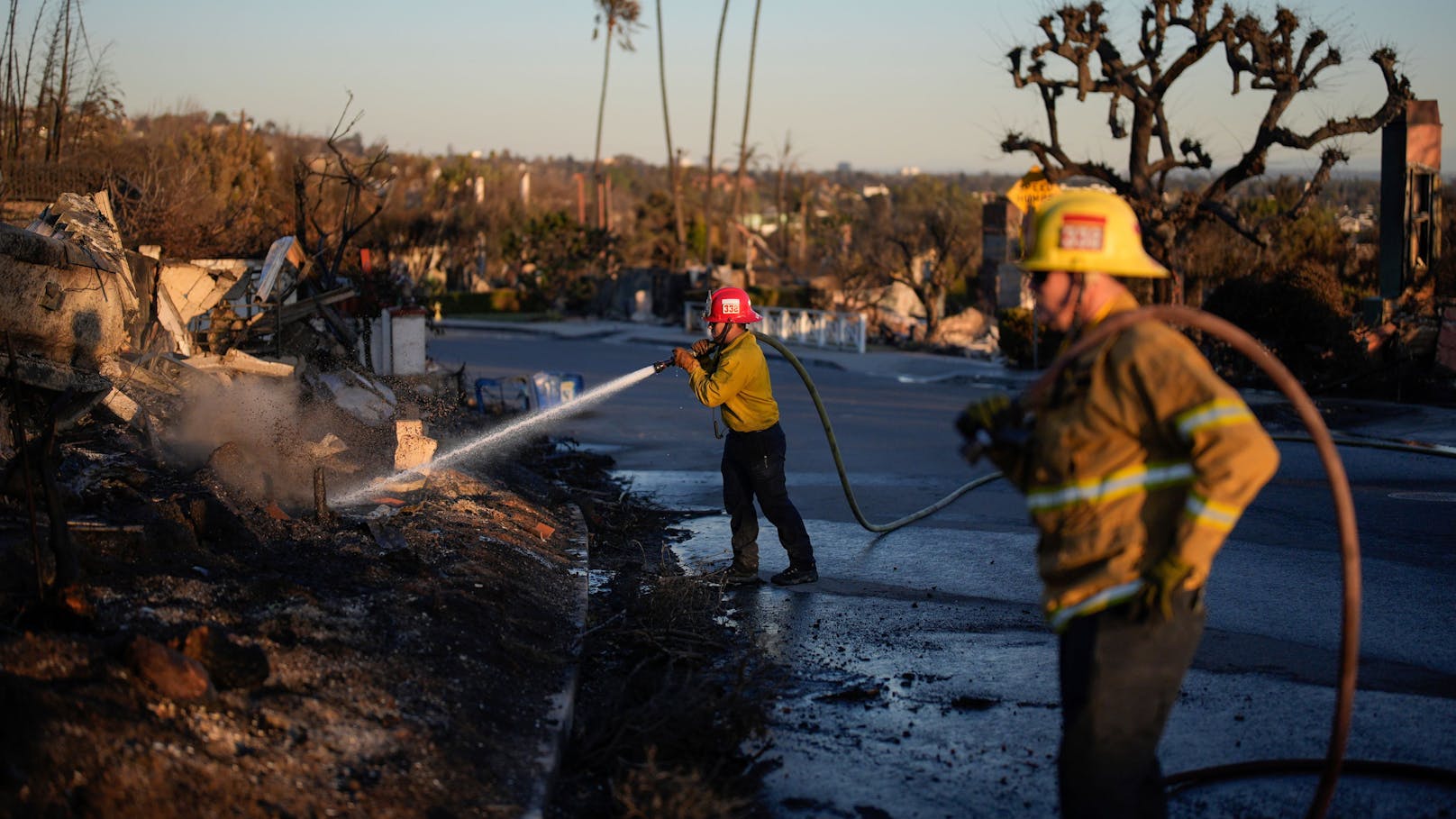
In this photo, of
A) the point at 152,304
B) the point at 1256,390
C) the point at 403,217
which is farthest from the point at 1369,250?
the point at 403,217

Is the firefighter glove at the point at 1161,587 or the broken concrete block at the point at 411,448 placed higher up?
the firefighter glove at the point at 1161,587

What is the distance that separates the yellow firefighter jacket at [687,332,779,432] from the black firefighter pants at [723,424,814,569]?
0.32ft

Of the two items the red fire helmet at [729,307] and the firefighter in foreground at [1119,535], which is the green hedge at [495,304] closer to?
the red fire helmet at [729,307]

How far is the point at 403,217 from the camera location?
4100 cm

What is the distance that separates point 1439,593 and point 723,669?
4.18 meters

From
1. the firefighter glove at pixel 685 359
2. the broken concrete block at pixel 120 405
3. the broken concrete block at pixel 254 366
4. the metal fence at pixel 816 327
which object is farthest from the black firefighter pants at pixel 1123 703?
the metal fence at pixel 816 327

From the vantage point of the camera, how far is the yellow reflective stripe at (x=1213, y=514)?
3154 mm

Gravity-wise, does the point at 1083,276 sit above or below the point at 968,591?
above

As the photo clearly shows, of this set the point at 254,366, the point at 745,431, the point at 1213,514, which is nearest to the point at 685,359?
the point at 745,431

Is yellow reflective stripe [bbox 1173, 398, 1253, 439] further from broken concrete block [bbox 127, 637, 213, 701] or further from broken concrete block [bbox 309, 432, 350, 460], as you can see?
broken concrete block [bbox 309, 432, 350, 460]

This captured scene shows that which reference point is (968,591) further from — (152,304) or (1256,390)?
(1256,390)

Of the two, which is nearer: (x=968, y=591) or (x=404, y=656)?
(x=404, y=656)

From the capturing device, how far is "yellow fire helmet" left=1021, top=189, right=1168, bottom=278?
139 inches

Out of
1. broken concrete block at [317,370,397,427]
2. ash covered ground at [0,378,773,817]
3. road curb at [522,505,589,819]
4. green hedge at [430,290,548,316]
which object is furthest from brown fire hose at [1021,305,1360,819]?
green hedge at [430,290,548,316]
